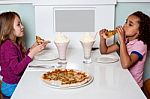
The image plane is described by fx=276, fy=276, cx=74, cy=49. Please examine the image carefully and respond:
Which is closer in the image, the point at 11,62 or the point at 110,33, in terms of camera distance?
the point at 11,62

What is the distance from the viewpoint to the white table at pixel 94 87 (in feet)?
4.12

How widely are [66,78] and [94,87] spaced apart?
0.55 ft

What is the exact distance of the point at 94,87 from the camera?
1363mm

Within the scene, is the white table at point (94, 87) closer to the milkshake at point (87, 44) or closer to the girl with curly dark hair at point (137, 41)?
the milkshake at point (87, 44)

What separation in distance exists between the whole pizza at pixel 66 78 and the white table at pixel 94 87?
2 centimetres

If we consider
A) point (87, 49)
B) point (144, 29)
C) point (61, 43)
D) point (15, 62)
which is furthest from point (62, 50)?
point (144, 29)

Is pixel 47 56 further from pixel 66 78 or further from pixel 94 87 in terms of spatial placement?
pixel 94 87

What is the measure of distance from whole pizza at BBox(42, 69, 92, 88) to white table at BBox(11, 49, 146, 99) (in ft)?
0.08

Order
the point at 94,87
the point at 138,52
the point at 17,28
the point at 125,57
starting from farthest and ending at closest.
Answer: the point at 17,28, the point at 138,52, the point at 125,57, the point at 94,87

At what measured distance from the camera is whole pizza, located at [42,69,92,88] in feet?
4.43

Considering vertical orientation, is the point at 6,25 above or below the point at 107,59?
above

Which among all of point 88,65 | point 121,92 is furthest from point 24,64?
point 121,92

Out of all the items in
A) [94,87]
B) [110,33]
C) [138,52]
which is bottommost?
[94,87]

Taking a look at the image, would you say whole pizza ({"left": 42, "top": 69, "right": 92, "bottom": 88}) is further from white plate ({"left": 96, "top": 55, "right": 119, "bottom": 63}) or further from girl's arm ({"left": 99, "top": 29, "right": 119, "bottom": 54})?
girl's arm ({"left": 99, "top": 29, "right": 119, "bottom": 54})
